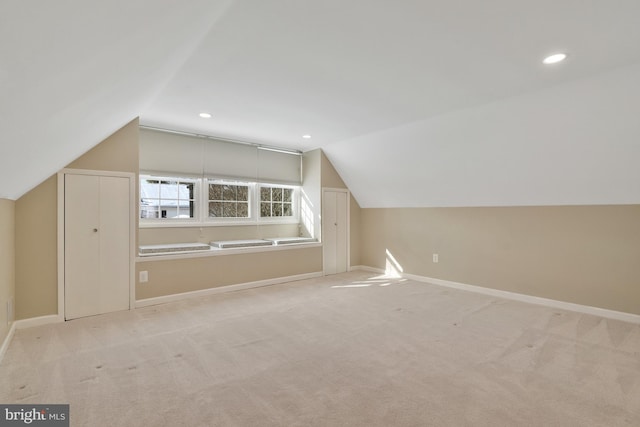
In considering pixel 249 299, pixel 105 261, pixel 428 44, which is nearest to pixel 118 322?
Result: pixel 105 261

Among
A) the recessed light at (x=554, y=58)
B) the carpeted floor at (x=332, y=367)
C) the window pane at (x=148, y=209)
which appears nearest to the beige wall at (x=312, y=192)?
the carpeted floor at (x=332, y=367)

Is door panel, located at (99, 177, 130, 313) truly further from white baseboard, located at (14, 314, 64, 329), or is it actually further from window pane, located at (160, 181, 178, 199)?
window pane, located at (160, 181, 178, 199)

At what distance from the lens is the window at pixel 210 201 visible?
415 centimetres

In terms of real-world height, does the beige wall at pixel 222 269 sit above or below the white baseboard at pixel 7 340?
above

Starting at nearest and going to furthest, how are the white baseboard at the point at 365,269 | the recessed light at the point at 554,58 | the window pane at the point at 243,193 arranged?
the recessed light at the point at 554,58 → the window pane at the point at 243,193 → the white baseboard at the point at 365,269

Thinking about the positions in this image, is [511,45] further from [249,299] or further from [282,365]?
[249,299]

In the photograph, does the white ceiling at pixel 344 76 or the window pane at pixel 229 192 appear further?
the window pane at pixel 229 192

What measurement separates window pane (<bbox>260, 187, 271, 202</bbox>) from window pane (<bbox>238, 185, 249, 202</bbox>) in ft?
0.85

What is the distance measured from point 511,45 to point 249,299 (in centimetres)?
368

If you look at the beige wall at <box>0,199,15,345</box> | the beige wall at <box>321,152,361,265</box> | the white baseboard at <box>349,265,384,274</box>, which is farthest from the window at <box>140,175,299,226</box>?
the white baseboard at <box>349,265,384,274</box>

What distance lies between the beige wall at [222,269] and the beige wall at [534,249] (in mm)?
1677

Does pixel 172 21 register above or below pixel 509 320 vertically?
above

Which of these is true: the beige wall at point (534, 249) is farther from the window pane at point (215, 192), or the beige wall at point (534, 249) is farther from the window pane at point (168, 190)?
the window pane at point (168, 190)

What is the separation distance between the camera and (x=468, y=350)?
2.50m
